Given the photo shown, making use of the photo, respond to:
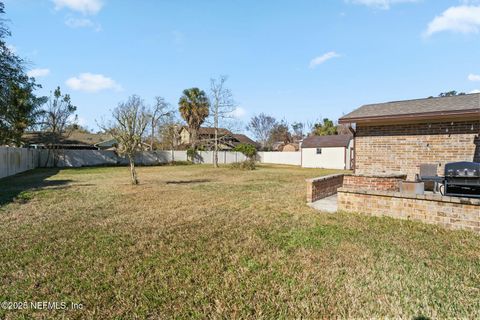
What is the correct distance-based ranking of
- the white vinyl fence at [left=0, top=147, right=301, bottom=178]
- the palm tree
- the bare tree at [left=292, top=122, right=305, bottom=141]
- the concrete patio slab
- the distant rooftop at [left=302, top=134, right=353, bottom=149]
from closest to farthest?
the concrete patio slab < the white vinyl fence at [left=0, top=147, right=301, bottom=178] < the distant rooftop at [left=302, top=134, right=353, bottom=149] < the palm tree < the bare tree at [left=292, top=122, right=305, bottom=141]

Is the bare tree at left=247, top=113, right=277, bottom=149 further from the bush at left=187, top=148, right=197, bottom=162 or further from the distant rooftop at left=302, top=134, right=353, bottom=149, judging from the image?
the bush at left=187, top=148, right=197, bottom=162

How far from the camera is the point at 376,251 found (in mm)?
3678

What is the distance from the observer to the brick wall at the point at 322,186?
7016mm

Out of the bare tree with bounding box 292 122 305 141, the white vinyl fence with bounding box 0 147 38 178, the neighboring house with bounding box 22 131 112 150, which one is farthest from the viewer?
the bare tree with bounding box 292 122 305 141

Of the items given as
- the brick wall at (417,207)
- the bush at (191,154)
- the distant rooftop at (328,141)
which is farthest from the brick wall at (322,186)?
the bush at (191,154)

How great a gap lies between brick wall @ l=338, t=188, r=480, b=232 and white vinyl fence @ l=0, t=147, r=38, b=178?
17.0 m

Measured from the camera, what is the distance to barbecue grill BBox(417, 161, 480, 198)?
5.51 metres

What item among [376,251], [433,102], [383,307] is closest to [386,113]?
[433,102]

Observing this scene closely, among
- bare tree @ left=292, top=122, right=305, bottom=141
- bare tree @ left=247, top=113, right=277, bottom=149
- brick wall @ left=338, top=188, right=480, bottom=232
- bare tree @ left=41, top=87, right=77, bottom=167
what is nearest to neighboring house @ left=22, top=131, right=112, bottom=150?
bare tree @ left=41, top=87, right=77, bottom=167

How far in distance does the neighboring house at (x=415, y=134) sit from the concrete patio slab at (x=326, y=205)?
356 cm

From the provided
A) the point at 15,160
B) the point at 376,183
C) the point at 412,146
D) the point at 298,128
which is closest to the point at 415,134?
the point at 412,146

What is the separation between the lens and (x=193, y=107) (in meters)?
34.9

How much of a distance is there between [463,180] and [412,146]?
3.79 metres

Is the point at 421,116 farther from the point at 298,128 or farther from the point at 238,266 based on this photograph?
the point at 298,128
